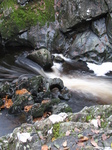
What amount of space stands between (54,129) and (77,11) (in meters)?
11.1

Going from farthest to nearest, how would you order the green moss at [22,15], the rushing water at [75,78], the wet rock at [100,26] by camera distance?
the green moss at [22,15] → the wet rock at [100,26] → the rushing water at [75,78]

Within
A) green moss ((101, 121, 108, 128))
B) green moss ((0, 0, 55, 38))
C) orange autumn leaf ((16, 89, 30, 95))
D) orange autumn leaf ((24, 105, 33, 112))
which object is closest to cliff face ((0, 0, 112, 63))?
green moss ((0, 0, 55, 38))

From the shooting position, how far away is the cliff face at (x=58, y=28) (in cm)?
1331

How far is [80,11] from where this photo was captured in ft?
42.9

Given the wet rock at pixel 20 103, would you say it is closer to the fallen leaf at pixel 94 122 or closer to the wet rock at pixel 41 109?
the wet rock at pixel 41 109

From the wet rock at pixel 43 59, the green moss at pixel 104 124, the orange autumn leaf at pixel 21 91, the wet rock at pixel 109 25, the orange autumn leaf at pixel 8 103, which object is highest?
the wet rock at pixel 109 25

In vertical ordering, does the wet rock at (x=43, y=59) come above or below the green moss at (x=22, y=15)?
below

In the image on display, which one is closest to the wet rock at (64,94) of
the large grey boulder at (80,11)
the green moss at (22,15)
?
the large grey boulder at (80,11)

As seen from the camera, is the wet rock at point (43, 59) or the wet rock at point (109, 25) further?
the wet rock at point (109, 25)

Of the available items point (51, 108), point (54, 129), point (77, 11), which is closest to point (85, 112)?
point (54, 129)

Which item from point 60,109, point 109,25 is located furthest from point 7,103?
point 109,25

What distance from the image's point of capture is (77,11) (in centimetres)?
1321

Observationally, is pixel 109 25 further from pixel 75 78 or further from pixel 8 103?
pixel 8 103

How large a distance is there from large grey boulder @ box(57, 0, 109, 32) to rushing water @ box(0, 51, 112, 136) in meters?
2.84
